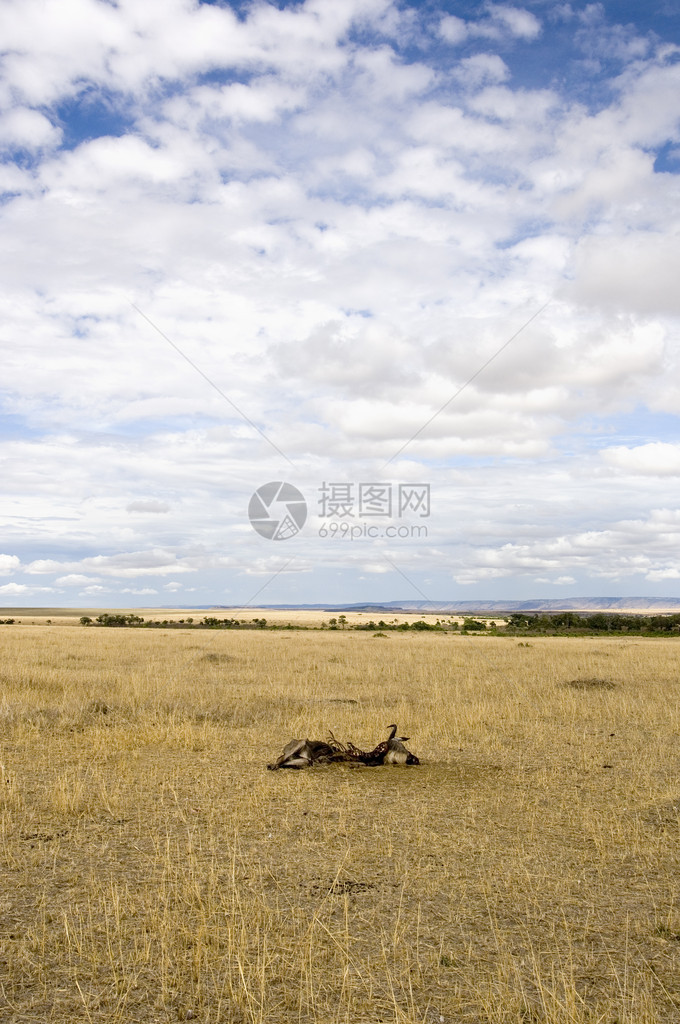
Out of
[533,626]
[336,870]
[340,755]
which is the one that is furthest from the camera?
[533,626]

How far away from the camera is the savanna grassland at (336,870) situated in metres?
Result: 4.17

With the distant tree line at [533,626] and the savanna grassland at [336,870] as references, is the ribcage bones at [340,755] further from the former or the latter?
the distant tree line at [533,626]

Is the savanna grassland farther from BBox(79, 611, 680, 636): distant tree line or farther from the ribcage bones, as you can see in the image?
BBox(79, 611, 680, 636): distant tree line

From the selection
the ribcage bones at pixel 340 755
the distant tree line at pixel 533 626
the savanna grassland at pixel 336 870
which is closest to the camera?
the savanna grassland at pixel 336 870

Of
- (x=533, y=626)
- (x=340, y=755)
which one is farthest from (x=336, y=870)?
(x=533, y=626)

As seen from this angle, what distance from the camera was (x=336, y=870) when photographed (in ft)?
19.6

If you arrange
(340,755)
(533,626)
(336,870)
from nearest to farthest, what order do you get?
(336,870) → (340,755) → (533,626)

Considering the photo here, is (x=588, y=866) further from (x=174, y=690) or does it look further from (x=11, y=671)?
(x=11, y=671)

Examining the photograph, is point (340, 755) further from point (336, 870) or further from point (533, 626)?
point (533, 626)

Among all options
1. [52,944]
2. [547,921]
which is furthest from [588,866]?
[52,944]

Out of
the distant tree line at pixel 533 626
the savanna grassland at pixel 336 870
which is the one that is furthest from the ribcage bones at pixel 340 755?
the distant tree line at pixel 533 626

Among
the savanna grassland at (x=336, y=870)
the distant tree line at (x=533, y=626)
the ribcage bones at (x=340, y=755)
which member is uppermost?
the ribcage bones at (x=340, y=755)

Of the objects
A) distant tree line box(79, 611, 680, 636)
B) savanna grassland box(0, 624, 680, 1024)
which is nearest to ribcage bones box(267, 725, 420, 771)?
savanna grassland box(0, 624, 680, 1024)

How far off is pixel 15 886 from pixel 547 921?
3.81m
